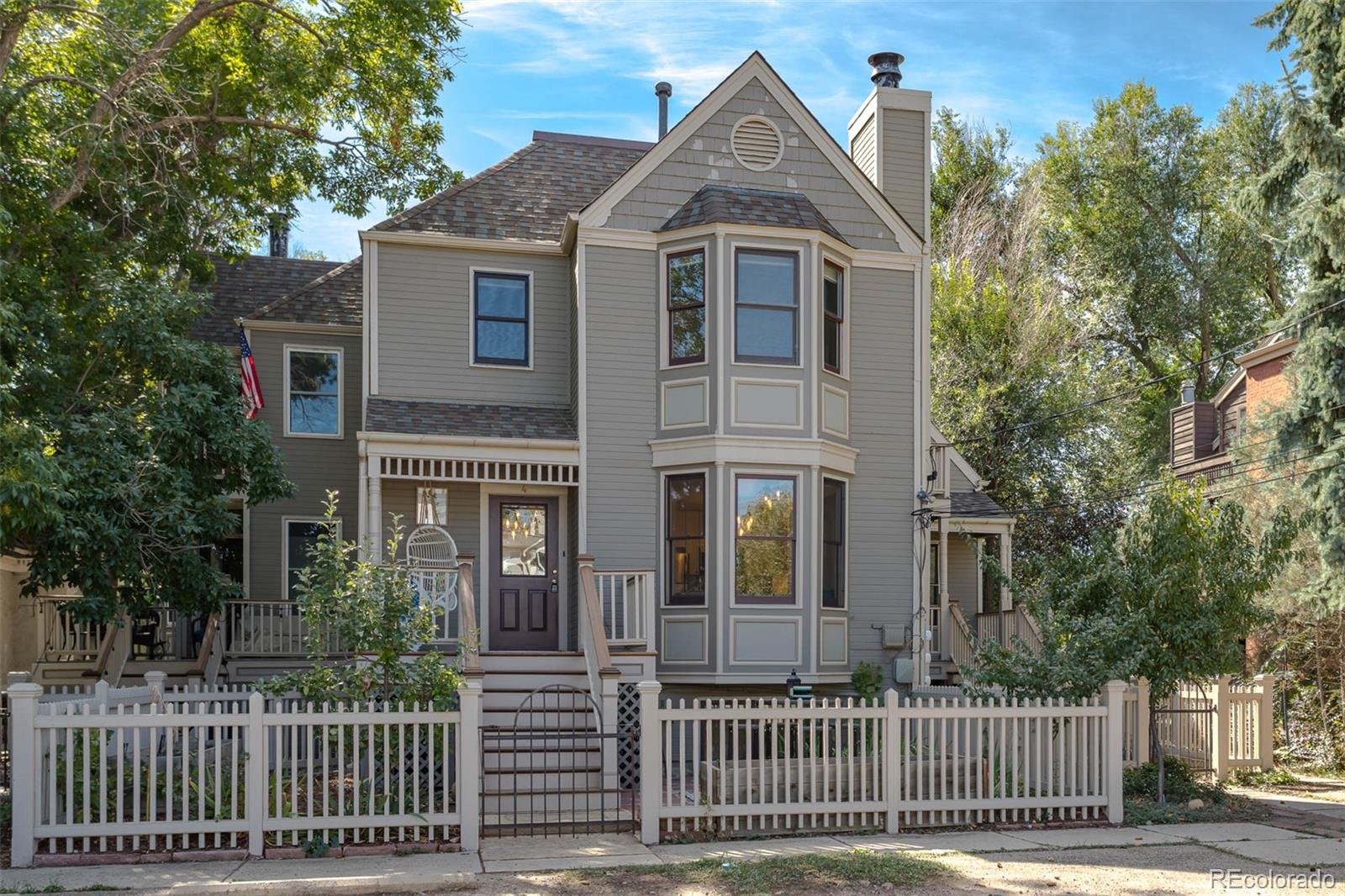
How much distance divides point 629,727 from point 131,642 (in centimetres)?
871

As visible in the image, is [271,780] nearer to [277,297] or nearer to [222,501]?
[222,501]

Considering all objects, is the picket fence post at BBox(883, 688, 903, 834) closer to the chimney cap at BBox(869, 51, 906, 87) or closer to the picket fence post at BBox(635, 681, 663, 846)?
the picket fence post at BBox(635, 681, 663, 846)

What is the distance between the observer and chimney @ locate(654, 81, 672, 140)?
72.5 ft

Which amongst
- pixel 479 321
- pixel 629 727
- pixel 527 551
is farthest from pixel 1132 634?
pixel 479 321

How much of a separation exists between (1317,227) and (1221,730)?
7.30 meters

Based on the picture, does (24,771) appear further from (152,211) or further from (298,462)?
(152,211)

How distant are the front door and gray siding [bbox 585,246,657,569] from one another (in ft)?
3.73

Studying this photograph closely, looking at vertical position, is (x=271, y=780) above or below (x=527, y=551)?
below

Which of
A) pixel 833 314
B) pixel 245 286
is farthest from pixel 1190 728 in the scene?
pixel 245 286

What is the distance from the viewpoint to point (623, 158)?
19703 millimetres

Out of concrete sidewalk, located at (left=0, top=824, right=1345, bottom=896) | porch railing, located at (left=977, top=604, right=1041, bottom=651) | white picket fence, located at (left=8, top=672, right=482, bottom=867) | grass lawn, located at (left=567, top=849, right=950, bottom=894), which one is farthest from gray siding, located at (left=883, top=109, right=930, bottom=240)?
grass lawn, located at (left=567, top=849, right=950, bottom=894)

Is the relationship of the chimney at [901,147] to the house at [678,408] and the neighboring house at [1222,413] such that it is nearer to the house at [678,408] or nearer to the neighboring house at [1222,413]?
the house at [678,408]

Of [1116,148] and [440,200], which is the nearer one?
[440,200]


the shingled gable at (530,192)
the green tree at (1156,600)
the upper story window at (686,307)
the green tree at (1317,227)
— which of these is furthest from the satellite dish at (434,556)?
the green tree at (1317,227)
